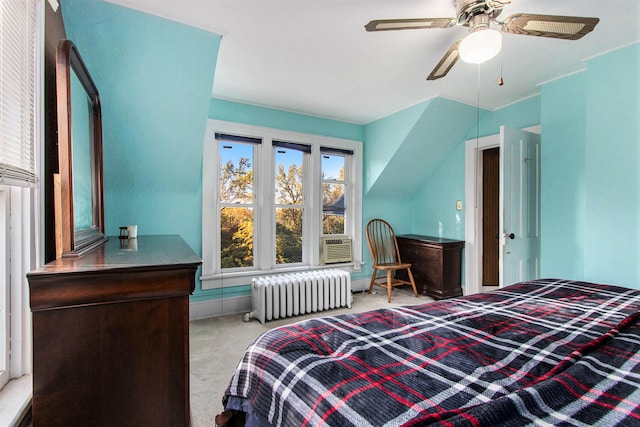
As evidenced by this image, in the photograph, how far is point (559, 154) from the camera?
2779 millimetres

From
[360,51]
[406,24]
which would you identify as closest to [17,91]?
[406,24]

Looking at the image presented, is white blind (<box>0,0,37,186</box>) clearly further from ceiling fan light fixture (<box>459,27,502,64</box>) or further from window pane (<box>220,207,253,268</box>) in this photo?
window pane (<box>220,207,253,268</box>)

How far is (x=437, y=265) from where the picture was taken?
153 inches

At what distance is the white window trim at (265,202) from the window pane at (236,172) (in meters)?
0.10

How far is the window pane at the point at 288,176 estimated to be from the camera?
377cm

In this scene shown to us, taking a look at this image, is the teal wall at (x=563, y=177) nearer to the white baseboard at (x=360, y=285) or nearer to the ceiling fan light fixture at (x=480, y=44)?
the ceiling fan light fixture at (x=480, y=44)

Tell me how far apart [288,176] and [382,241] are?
5.22ft

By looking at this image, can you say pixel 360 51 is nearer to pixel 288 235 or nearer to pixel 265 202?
pixel 265 202

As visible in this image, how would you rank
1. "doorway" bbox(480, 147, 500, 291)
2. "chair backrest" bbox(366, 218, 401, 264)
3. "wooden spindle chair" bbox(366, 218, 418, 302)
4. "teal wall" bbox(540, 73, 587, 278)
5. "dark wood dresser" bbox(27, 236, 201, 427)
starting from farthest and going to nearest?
"doorway" bbox(480, 147, 500, 291), "chair backrest" bbox(366, 218, 401, 264), "wooden spindle chair" bbox(366, 218, 418, 302), "teal wall" bbox(540, 73, 587, 278), "dark wood dresser" bbox(27, 236, 201, 427)

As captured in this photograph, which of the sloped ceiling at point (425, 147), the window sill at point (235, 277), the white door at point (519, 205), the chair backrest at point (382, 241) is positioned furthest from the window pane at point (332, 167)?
the white door at point (519, 205)

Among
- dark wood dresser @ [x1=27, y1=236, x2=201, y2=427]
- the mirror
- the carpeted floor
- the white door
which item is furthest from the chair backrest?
dark wood dresser @ [x1=27, y1=236, x2=201, y2=427]

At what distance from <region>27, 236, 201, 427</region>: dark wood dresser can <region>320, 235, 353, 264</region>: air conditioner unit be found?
2.78 metres

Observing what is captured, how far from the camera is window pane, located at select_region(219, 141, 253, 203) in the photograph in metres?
3.46

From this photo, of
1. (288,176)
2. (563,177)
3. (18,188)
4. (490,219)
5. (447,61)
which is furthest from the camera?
(490,219)
